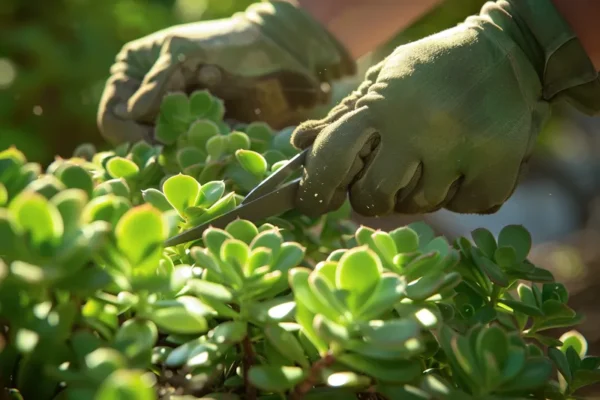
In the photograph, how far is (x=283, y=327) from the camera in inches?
15.1

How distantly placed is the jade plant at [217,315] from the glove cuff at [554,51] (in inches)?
14.5

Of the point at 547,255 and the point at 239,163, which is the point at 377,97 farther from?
the point at 547,255

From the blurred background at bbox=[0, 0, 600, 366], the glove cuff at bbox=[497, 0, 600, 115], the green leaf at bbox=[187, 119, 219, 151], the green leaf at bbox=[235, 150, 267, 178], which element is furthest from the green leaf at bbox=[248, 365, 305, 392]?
the blurred background at bbox=[0, 0, 600, 366]

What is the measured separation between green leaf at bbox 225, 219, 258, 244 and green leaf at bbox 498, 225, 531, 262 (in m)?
0.25

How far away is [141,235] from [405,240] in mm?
220

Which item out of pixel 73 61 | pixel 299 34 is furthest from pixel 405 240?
pixel 73 61

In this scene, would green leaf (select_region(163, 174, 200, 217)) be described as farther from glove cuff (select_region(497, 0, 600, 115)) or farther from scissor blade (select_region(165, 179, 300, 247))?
glove cuff (select_region(497, 0, 600, 115))

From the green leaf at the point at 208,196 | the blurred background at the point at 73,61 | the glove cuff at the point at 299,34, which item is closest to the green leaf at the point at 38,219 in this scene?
the green leaf at the point at 208,196

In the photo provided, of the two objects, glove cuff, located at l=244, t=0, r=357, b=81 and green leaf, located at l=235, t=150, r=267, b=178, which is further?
glove cuff, located at l=244, t=0, r=357, b=81

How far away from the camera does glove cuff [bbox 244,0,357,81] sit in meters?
1.07

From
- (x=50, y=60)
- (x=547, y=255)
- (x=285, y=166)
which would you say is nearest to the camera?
(x=285, y=166)

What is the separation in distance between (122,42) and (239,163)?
4.54 ft

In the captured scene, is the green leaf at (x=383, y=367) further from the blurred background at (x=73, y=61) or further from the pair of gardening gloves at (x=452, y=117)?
the blurred background at (x=73, y=61)

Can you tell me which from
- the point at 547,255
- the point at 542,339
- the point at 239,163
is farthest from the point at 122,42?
the point at 547,255
